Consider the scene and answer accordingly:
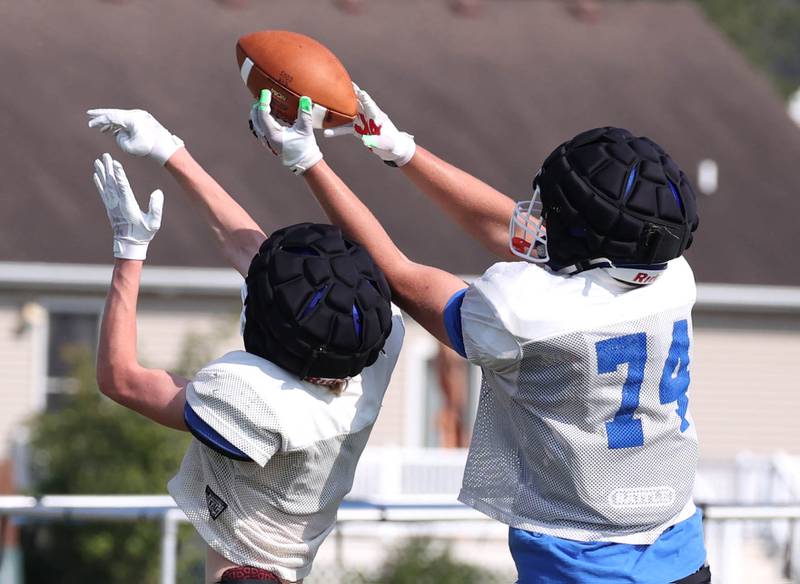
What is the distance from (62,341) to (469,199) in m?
9.64

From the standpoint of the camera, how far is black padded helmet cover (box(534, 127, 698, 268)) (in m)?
3.38

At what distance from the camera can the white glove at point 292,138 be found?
3.78 metres

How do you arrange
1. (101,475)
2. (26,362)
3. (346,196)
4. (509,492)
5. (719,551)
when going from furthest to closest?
(26,362)
(101,475)
(719,551)
(346,196)
(509,492)

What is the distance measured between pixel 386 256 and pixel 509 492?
71 centimetres

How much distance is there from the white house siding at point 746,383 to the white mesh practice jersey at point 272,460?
436 inches

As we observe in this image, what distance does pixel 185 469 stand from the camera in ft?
12.3

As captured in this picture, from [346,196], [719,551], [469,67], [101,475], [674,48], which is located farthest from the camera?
[674,48]

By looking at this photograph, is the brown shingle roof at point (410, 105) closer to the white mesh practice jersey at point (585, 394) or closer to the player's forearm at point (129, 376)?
the player's forearm at point (129, 376)

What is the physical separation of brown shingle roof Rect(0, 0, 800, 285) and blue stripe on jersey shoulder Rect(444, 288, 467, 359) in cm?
968

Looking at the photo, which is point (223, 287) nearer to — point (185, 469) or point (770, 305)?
point (770, 305)

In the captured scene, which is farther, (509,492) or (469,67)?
(469,67)

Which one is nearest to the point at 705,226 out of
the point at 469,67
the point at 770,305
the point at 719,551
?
the point at 770,305

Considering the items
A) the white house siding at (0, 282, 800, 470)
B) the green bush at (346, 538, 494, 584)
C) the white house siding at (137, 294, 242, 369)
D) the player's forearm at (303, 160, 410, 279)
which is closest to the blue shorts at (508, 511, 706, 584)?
the player's forearm at (303, 160, 410, 279)

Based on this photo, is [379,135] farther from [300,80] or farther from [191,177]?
[191,177]
